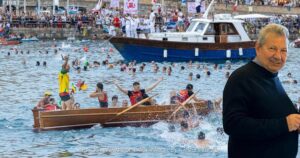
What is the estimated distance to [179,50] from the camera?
43125 millimetres

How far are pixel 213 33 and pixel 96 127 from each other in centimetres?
2414

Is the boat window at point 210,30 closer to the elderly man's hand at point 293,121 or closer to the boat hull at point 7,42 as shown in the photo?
the boat hull at point 7,42

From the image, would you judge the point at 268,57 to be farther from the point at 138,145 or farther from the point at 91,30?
the point at 91,30

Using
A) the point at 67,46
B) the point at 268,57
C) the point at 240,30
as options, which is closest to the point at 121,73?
the point at 240,30

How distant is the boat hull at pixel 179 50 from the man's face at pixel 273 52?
1489 inches

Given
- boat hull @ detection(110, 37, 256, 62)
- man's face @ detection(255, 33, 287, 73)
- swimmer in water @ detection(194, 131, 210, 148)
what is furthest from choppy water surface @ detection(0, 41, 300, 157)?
A: man's face @ detection(255, 33, 287, 73)

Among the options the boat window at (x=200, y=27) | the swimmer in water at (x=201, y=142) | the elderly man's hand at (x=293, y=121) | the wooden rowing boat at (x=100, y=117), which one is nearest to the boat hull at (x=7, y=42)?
the boat window at (x=200, y=27)

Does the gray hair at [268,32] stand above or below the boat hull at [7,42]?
above

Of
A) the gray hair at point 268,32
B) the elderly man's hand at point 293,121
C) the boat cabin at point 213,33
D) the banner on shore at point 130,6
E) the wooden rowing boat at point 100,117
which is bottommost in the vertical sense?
the wooden rowing boat at point 100,117

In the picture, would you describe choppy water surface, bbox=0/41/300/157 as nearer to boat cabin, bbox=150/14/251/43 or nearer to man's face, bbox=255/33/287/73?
boat cabin, bbox=150/14/251/43

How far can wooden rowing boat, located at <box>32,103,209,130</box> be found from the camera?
19.6 metres

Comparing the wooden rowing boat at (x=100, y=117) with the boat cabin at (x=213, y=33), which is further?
the boat cabin at (x=213, y=33)

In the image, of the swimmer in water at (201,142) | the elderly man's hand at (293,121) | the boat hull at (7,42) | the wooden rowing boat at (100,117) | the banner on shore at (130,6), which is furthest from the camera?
the boat hull at (7,42)

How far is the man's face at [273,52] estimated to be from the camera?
4.76 meters
